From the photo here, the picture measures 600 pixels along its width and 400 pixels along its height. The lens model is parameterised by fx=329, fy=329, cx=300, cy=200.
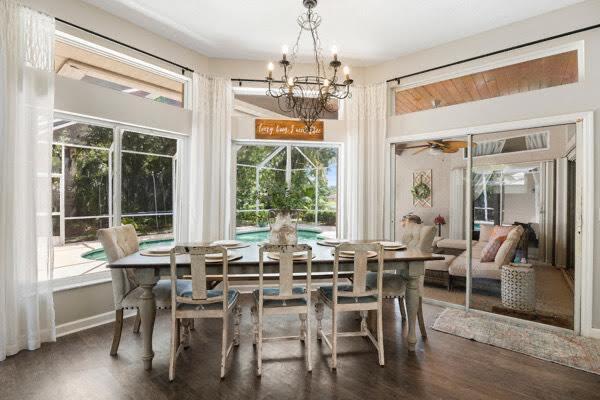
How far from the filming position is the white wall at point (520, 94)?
3.11 m

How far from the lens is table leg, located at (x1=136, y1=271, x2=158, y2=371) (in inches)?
98.8

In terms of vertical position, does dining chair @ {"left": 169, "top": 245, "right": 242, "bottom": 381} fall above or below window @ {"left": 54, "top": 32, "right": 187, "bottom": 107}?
below

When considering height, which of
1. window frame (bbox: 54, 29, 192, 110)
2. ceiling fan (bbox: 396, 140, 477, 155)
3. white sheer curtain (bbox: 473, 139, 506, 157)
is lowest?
white sheer curtain (bbox: 473, 139, 506, 157)

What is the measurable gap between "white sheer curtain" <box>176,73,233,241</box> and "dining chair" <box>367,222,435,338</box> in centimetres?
215

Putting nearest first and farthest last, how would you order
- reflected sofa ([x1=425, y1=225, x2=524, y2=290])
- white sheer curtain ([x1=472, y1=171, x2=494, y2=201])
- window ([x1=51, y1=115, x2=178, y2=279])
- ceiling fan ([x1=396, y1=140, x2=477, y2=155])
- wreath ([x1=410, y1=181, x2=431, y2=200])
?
window ([x1=51, y1=115, x2=178, y2=279]) → reflected sofa ([x1=425, y1=225, x2=524, y2=290]) → white sheer curtain ([x1=472, y1=171, x2=494, y2=201]) → ceiling fan ([x1=396, y1=140, x2=477, y2=155]) → wreath ([x1=410, y1=181, x2=431, y2=200])

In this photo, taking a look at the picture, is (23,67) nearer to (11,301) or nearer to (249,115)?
(11,301)

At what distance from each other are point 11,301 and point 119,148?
1.77m

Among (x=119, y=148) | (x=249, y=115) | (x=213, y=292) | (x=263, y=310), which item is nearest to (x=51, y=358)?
(x=213, y=292)

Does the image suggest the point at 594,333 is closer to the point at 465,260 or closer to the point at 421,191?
the point at 465,260

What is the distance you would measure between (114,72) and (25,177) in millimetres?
1528

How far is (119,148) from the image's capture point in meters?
3.71

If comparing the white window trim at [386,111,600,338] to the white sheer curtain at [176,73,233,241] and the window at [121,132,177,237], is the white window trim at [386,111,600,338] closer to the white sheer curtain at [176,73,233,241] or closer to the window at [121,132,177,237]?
the white sheer curtain at [176,73,233,241]

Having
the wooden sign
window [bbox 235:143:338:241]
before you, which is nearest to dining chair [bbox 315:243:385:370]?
window [bbox 235:143:338:241]

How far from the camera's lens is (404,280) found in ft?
9.91
